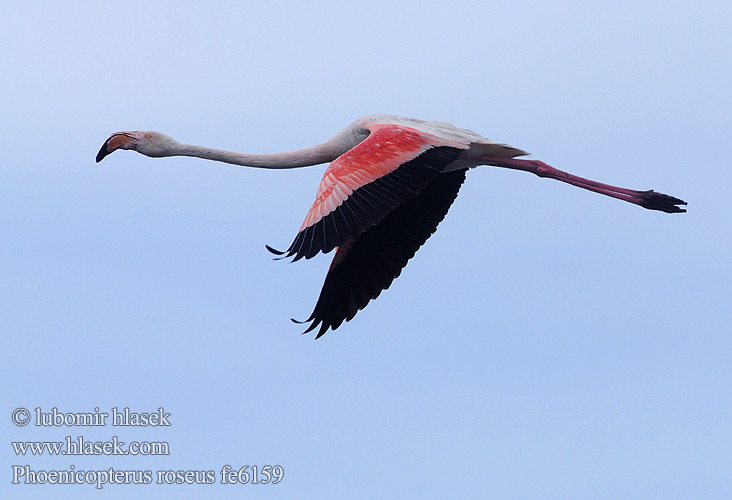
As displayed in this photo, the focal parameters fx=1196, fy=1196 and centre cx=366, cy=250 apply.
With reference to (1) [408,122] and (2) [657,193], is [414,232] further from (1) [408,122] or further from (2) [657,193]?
(2) [657,193]

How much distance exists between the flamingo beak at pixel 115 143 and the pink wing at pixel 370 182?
303 cm

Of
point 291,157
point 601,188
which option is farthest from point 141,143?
point 601,188

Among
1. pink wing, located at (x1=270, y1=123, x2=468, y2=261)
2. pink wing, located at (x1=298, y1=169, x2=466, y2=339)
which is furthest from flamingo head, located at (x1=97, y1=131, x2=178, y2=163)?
pink wing, located at (x1=270, y1=123, x2=468, y2=261)

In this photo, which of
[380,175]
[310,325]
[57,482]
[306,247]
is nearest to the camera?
[306,247]

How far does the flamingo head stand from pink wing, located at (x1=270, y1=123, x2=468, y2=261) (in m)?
2.60

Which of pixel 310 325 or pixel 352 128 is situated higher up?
pixel 352 128

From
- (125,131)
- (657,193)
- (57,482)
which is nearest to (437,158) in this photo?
(657,193)

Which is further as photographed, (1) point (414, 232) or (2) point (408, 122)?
(1) point (414, 232)

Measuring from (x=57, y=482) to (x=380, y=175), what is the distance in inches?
171

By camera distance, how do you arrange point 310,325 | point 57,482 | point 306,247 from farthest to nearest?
point 310,325
point 57,482
point 306,247

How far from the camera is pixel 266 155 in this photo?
12.0 meters

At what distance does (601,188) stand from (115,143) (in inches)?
201

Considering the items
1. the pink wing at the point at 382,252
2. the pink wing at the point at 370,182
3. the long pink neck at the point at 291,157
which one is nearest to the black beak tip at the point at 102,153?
the long pink neck at the point at 291,157

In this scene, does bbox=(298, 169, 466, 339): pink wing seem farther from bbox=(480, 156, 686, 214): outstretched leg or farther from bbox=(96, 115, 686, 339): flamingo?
bbox=(480, 156, 686, 214): outstretched leg
